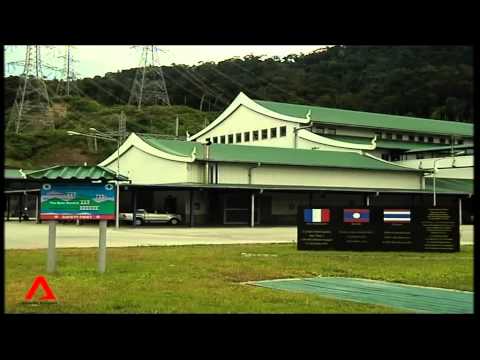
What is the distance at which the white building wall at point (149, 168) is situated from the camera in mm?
50388

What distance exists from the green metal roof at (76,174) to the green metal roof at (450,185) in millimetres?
47526

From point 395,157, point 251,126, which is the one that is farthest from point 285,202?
point 395,157

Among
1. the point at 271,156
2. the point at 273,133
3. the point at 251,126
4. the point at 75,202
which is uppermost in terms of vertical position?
the point at 251,126

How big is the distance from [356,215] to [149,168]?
32.2 m

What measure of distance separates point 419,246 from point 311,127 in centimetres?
4522

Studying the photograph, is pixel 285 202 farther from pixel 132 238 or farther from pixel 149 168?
pixel 132 238

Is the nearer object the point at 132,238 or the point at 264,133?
the point at 132,238

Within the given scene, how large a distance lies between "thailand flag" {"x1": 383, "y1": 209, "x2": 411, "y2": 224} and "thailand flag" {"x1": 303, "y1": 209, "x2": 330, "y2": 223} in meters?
2.03

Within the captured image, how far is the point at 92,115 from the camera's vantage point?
348 feet

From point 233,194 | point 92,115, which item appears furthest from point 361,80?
point 233,194

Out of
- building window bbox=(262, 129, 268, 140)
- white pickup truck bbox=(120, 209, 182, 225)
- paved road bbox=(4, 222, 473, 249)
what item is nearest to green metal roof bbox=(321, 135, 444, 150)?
building window bbox=(262, 129, 268, 140)

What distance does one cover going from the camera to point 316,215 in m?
23.6

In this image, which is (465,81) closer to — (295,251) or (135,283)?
(295,251)

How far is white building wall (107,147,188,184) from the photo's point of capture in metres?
50.4
